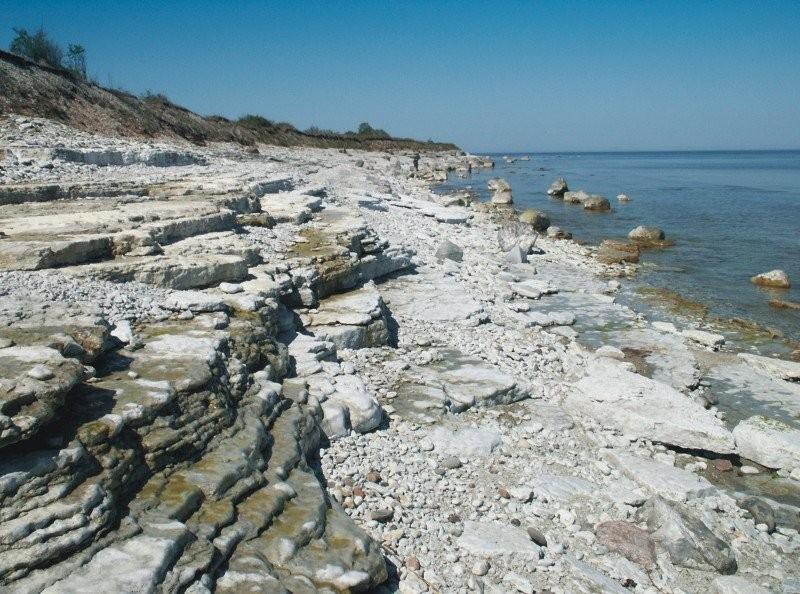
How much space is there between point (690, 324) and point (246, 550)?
43.8 feet

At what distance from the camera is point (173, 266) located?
336 inches

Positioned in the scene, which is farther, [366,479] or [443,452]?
[443,452]

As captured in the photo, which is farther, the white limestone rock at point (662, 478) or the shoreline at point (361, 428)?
the white limestone rock at point (662, 478)

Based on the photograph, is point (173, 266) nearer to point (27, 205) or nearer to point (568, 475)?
point (27, 205)

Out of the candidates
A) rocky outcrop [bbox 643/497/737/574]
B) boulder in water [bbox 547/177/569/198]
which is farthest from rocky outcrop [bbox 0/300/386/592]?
boulder in water [bbox 547/177/569/198]

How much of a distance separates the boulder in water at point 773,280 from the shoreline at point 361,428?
682cm

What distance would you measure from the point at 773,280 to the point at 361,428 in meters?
16.7

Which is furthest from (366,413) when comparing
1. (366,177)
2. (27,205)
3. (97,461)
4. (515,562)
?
(366,177)

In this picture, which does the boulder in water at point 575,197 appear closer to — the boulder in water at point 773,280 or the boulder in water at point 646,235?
the boulder in water at point 646,235

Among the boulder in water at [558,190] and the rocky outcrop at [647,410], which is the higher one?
the boulder in water at [558,190]

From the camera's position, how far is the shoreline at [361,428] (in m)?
4.60

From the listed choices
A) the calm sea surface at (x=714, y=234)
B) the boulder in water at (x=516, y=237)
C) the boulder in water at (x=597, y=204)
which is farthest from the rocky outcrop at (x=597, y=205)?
the boulder in water at (x=516, y=237)

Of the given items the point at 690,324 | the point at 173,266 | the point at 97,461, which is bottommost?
the point at 690,324

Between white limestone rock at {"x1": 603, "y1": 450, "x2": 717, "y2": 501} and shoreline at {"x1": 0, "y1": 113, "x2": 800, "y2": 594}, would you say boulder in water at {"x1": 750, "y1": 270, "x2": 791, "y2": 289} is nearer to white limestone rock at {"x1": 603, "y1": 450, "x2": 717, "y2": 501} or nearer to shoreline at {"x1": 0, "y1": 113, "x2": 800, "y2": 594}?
shoreline at {"x1": 0, "y1": 113, "x2": 800, "y2": 594}
